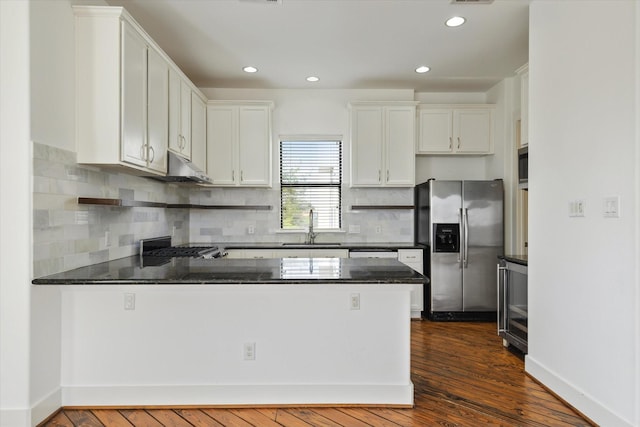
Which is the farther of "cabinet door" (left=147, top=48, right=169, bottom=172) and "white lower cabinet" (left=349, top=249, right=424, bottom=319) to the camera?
"white lower cabinet" (left=349, top=249, right=424, bottom=319)

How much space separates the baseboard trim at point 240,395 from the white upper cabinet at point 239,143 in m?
2.71

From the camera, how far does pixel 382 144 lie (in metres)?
4.70

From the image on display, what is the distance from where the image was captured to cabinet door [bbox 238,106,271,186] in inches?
183

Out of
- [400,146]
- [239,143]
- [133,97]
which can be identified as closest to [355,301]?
[133,97]

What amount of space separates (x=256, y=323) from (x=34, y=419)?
4.32ft

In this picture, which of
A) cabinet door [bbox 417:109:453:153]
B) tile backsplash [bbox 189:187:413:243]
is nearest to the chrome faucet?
tile backsplash [bbox 189:187:413:243]

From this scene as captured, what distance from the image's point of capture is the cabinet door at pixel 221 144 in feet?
15.2

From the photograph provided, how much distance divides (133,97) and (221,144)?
78.9 inches

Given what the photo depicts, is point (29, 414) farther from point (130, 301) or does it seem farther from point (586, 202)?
point (586, 202)

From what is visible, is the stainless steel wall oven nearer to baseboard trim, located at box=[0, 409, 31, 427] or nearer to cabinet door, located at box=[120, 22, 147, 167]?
cabinet door, located at box=[120, 22, 147, 167]

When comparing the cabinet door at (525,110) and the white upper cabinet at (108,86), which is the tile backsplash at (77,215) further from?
the cabinet door at (525,110)

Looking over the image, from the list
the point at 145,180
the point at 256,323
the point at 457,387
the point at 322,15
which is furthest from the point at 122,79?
the point at 457,387

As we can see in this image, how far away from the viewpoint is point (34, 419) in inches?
Answer: 84.0

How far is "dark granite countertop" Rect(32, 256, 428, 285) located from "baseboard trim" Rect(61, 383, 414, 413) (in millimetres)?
706
